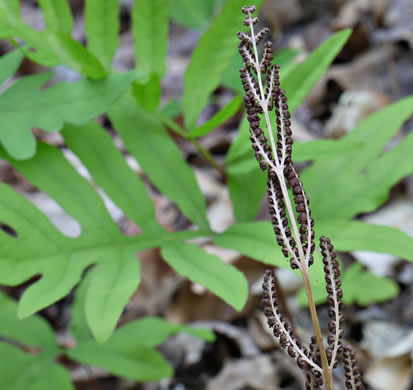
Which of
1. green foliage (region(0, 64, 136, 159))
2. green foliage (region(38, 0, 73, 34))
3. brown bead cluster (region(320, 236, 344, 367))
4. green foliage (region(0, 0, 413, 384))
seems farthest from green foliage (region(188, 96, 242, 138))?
brown bead cluster (region(320, 236, 344, 367))

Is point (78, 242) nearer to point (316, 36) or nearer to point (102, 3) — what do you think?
point (102, 3)

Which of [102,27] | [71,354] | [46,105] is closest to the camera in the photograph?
[46,105]

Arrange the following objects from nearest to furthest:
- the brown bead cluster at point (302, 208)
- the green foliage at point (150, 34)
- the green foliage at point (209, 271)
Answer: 1. the brown bead cluster at point (302, 208)
2. the green foliage at point (209, 271)
3. the green foliage at point (150, 34)

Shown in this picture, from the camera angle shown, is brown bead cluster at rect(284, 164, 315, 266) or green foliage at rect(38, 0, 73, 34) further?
green foliage at rect(38, 0, 73, 34)

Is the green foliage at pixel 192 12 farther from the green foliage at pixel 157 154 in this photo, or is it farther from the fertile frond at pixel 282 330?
the fertile frond at pixel 282 330

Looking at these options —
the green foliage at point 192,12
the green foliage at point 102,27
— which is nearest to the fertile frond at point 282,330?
the green foliage at point 102,27

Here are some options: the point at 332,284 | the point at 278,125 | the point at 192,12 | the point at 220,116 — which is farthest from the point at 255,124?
the point at 192,12

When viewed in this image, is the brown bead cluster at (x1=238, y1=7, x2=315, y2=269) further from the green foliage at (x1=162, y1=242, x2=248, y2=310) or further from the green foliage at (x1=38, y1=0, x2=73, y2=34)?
the green foliage at (x1=38, y1=0, x2=73, y2=34)

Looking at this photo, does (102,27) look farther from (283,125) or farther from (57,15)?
(283,125)
